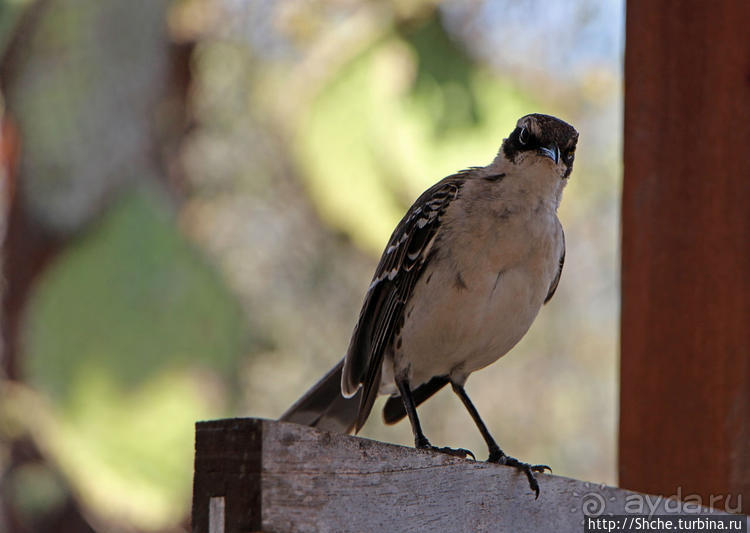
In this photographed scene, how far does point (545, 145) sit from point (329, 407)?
1071 millimetres

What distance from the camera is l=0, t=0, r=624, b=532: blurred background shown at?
22.2 ft

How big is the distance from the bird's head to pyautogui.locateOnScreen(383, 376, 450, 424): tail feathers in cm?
88

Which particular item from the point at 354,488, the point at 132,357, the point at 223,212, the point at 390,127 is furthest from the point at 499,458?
the point at 223,212

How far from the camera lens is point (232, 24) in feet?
32.4

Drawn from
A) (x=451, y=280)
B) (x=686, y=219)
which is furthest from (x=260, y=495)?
(x=686, y=219)

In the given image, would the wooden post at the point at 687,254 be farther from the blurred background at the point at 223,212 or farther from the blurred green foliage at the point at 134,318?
the blurred green foliage at the point at 134,318

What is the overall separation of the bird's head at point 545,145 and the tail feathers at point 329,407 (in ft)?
2.90

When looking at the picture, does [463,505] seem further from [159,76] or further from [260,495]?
[159,76]

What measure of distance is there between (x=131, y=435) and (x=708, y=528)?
493 cm

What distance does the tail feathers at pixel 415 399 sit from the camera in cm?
377

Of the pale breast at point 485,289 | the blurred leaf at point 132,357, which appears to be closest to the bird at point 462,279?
the pale breast at point 485,289

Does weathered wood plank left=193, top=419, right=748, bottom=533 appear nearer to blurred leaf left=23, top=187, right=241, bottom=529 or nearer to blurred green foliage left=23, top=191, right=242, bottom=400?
blurred leaf left=23, top=187, right=241, bottom=529

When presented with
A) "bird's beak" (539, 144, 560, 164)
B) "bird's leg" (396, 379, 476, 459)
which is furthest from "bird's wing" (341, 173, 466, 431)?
"bird's beak" (539, 144, 560, 164)

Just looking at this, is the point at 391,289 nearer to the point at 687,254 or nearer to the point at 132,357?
the point at 687,254
